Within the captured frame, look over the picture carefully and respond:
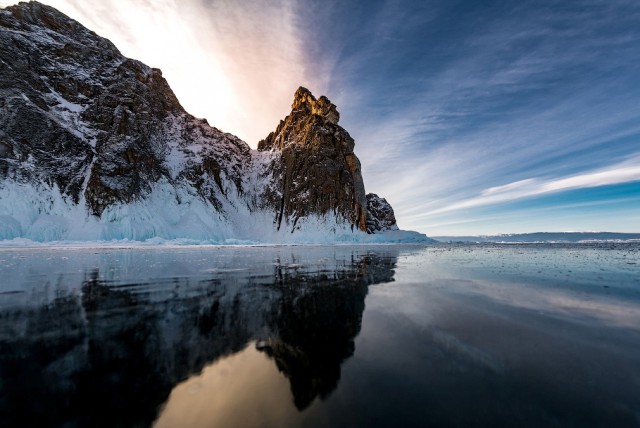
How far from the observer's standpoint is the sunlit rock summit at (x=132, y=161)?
47.7m

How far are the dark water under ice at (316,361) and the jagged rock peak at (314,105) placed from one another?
87367 millimetres

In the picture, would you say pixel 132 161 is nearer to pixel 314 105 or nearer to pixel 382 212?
pixel 314 105

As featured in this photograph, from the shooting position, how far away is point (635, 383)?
361cm

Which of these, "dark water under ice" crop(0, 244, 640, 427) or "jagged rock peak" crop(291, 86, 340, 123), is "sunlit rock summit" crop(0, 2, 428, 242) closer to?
"jagged rock peak" crop(291, 86, 340, 123)

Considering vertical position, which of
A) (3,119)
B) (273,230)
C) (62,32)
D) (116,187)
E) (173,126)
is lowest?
(273,230)

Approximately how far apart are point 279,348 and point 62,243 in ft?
178

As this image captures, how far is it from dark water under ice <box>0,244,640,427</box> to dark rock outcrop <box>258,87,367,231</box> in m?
68.5

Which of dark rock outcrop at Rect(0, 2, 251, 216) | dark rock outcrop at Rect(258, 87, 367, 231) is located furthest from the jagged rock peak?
dark rock outcrop at Rect(0, 2, 251, 216)

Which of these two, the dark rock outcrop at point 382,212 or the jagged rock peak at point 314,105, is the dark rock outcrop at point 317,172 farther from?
the dark rock outcrop at point 382,212

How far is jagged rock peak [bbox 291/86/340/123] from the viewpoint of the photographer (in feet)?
292

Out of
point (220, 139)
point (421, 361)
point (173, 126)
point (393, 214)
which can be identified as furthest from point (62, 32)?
point (393, 214)

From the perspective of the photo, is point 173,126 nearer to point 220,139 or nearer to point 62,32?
point 220,139

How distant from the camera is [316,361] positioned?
4.25 meters

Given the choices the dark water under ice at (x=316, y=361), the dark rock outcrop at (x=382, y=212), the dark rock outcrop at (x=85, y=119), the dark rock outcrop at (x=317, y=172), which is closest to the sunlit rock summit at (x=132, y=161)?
the dark rock outcrop at (x=85, y=119)
